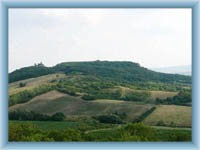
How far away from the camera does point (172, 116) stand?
4.56m

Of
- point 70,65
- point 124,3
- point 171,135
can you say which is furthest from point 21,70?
point 124,3

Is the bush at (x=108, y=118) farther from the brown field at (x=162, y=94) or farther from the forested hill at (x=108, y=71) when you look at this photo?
the brown field at (x=162, y=94)

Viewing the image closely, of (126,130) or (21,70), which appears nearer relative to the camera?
(126,130)

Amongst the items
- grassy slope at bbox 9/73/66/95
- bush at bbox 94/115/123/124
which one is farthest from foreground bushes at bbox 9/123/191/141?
grassy slope at bbox 9/73/66/95

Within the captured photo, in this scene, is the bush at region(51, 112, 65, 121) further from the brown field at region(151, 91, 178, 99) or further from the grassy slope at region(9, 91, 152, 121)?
the brown field at region(151, 91, 178, 99)

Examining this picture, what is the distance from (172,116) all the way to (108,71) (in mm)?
1051

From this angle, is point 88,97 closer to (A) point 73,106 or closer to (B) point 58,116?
(A) point 73,106

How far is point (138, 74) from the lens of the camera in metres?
4.67

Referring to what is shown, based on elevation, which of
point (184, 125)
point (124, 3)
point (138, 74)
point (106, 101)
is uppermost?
point (124, 3)

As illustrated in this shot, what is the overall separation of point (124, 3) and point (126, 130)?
1.31 meters

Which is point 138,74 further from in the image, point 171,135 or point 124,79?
point 171,135

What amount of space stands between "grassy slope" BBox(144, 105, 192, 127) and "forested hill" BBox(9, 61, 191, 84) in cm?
47

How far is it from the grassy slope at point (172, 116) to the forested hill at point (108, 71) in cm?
47

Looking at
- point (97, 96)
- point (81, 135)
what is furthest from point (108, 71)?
point (81, 135)
